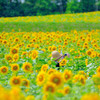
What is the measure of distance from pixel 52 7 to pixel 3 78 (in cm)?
3545

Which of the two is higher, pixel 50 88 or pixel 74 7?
pixel 50 88

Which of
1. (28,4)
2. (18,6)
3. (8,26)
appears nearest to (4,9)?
(18,6)

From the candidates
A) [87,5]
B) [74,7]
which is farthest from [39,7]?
[87,5]

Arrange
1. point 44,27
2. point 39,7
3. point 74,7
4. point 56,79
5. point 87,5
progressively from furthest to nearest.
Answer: point 87,5
point 74,7
point 39,7
point 44,27
point 56,79

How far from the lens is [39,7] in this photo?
36.9 m

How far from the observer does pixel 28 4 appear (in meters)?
36.3

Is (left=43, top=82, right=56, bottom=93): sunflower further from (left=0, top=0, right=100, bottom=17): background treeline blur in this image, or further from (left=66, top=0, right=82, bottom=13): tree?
(left=66, top=0, right=82, bottom=13): tree

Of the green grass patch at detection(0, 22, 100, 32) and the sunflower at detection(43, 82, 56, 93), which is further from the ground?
the sunflower at detection(43, 82, 56, 93)

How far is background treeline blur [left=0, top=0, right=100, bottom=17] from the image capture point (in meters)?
32.8

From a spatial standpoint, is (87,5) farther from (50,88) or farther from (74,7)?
(50,88)

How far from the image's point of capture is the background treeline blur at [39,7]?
32.8 m

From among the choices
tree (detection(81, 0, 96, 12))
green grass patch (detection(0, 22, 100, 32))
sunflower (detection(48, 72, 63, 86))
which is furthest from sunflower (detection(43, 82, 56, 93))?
tree (detection(81, 0, 96, 12))

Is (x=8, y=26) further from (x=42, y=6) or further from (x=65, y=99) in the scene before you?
(x=42, y=6)

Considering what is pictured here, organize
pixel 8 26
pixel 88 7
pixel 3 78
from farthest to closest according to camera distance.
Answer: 1. pixel 88 7
2. pixel 8 26
3. pixel 3 78
